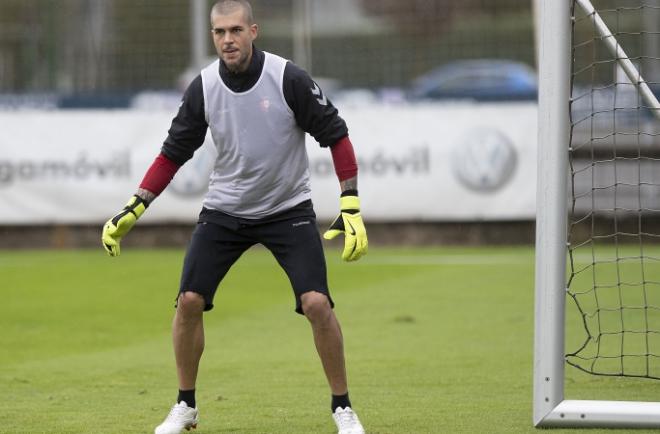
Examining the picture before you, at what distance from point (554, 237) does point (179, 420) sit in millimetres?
1984

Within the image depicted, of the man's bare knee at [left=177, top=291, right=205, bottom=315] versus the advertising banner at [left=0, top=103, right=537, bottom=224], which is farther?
the advertising banner at [left=0, top=103, right=537, bottom=224]

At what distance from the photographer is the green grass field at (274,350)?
7.36 m

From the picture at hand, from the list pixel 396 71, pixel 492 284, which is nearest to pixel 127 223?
pixel 492 284

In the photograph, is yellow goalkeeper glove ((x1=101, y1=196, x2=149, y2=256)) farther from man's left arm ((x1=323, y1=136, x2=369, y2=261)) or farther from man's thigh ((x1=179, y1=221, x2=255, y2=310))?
man's left arm ((x1=323, y1=136, x2=369, y2=261))

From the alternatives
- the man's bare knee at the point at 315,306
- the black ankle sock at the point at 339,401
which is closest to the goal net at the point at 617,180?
the black ankle sock at the point at 339,401

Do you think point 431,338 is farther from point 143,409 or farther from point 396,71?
point 396,71

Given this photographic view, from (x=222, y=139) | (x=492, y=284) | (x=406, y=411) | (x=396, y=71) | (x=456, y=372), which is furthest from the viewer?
(x=396, y=71)

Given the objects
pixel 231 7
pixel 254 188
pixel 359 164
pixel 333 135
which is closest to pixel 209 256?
pixel 254 188

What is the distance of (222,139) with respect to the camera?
6.64 metres

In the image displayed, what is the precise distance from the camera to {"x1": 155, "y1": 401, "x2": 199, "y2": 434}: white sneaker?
670cm

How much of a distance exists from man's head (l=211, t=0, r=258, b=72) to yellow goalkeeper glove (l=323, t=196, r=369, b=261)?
0.82 m

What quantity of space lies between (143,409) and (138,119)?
11.2m

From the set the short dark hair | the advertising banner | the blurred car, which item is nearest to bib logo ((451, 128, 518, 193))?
the advertising banner

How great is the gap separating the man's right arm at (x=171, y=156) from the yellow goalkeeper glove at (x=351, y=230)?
0.79 metres
